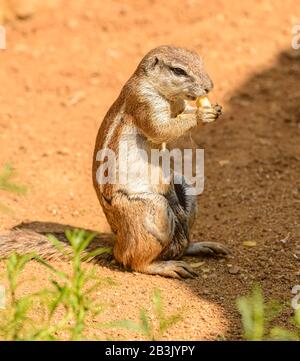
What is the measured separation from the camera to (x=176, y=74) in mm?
5418

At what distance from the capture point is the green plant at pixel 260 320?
3.74 meters

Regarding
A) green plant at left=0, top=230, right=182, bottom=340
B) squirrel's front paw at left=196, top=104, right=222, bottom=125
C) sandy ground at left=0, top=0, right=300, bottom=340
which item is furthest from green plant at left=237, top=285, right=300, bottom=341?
squirrel's front paw at left=196, top=104, right=222, bottom=125

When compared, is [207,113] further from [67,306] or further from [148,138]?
[67,306]

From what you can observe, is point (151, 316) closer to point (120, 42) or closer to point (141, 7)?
point (120, 42)

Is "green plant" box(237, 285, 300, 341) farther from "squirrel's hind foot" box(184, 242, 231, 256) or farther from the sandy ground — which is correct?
"squirrel's hind foot" box(184, 242, 231, 256)

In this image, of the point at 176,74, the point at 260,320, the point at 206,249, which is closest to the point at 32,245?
the point at 206,249

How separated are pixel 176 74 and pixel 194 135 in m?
2.64

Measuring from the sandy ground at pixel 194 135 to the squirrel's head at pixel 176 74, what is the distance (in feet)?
4.37

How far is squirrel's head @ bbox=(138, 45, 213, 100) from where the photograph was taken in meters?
5.38

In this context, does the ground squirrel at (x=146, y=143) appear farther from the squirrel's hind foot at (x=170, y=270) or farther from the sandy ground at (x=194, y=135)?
the sandy ground at (x=194, y=135)

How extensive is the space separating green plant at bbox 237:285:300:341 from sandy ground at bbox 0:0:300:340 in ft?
0.52

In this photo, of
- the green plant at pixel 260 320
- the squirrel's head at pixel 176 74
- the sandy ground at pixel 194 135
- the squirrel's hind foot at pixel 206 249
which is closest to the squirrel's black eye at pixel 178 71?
the squirrel's head at pixel 176 74

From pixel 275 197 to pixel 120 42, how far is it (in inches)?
154
